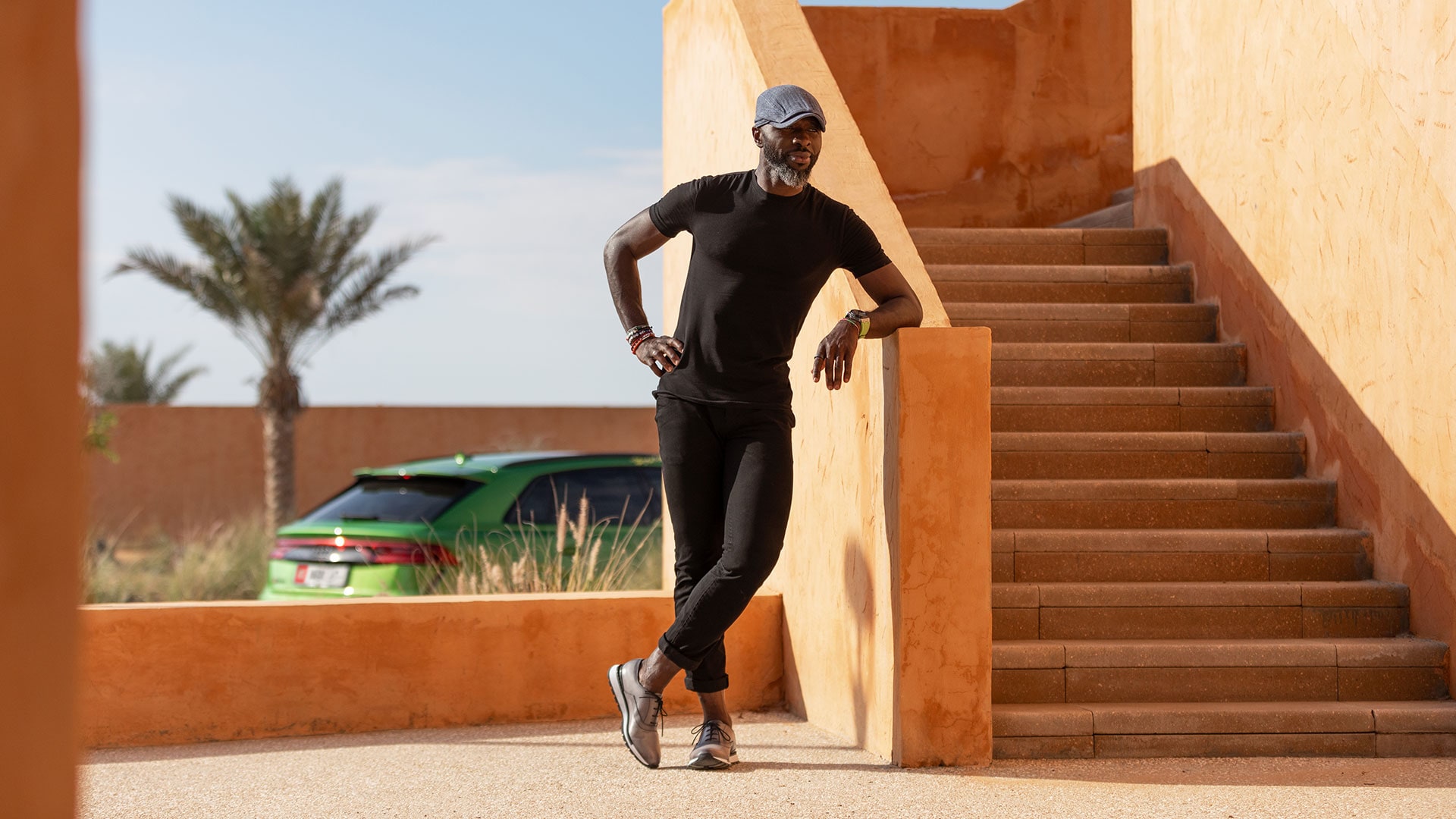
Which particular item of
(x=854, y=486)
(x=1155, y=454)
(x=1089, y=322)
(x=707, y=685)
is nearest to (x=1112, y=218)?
(x=1089, y=322)

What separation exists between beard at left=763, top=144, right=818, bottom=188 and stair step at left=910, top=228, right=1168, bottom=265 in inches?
128

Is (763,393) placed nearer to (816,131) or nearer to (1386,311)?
(816,131)

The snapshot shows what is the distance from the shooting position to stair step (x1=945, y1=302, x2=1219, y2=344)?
669 centimetres

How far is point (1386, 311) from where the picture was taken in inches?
209

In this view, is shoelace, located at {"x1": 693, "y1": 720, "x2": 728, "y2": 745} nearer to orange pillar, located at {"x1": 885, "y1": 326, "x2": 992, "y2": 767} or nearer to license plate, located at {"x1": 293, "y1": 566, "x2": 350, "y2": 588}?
orange pillar, located at {"x1": 885, "y1": 326, "x2": 992, "y2": 767}

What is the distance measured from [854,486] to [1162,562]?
4.84 feet

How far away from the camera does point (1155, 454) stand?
6.00 metres


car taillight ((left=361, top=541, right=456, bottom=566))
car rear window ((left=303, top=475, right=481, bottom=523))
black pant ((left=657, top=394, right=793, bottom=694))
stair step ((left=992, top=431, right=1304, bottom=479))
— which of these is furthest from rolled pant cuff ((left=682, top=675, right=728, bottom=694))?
car rear window ((left=303, top=475, right=481, bottom=523))

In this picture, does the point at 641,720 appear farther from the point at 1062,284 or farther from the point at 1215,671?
the point at 1062,284

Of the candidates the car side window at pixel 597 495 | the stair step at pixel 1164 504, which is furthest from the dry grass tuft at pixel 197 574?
the stair step at pixel 1164 504

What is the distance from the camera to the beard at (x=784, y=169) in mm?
4137

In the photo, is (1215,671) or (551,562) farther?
(551,562)

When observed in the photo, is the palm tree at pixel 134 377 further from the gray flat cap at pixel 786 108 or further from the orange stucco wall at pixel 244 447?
the gray flat cap at pixel 786 108

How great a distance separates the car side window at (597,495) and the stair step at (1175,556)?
3.05 m
